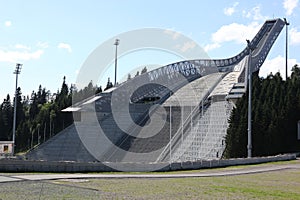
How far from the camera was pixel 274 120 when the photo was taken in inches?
→ 1628

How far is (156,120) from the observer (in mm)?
58781

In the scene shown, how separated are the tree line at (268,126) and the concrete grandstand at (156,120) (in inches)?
116

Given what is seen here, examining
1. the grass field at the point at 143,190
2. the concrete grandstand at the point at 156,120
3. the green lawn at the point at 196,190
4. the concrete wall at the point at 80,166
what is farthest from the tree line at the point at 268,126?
the grass field at the point at 143,190

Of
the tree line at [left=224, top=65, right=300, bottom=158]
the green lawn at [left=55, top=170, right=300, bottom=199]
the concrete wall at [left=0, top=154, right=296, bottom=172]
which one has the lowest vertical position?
the green lawn at [left=55, top=170, right=300, bottom=199]

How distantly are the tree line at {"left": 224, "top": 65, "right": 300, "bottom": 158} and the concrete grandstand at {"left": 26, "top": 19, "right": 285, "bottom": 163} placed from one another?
2957 mm

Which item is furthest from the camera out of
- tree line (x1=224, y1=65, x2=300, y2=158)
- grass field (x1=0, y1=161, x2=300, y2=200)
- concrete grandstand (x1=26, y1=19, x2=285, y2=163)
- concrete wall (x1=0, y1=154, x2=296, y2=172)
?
concrete grandstand (x1=26, y1=19, x2=285, y2=163)

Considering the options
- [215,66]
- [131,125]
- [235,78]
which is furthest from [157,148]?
[215,66]

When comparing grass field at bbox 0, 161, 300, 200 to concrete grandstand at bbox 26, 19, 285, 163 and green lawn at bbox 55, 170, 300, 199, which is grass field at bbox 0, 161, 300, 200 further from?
concrete grandstand at bbox 26, 19, 285, 163

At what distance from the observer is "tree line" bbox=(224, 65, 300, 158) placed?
135 ft

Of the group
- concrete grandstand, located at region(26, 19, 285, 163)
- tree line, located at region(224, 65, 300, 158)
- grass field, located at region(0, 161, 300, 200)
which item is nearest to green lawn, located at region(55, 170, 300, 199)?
grass field, located at region(0, 161, 300, 200)

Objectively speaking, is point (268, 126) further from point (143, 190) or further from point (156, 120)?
point (143, 190)

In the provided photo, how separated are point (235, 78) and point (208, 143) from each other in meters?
26.8

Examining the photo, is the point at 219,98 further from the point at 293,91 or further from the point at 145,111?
the point at 293,91

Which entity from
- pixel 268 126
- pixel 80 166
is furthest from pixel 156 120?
pixel 80 166
